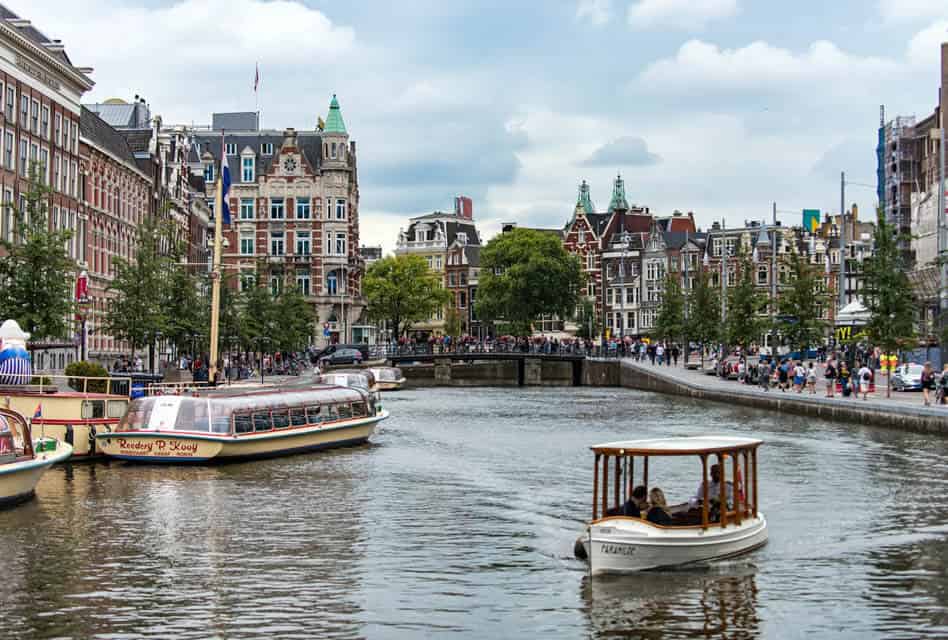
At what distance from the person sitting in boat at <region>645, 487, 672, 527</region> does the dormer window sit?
407 feet

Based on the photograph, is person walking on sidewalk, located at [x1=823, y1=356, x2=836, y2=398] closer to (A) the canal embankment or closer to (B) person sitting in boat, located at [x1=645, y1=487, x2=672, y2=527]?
(A) the canal embankment

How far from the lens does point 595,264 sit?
18650 cm

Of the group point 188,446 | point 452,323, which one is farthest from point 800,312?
point 452,323

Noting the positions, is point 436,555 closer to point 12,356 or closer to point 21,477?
point 21,477

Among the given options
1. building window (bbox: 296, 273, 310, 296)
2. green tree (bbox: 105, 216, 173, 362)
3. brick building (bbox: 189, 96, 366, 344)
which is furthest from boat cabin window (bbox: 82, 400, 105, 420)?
building window (bbox: 296, 273, 310, 296)

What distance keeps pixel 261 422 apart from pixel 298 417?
2671mm

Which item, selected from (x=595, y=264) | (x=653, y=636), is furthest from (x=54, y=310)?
(x=595, y=264)

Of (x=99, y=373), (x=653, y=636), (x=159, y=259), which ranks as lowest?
(x=653, y=636)

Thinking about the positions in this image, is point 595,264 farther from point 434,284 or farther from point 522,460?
point 522,460

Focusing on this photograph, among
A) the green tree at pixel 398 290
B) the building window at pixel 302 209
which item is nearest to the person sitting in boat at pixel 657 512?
the building window at pixel 302 209

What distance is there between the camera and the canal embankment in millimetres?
55812

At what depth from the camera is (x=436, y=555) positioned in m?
26.4

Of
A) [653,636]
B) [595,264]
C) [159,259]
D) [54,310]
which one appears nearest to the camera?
[653,636]

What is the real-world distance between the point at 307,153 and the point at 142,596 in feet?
409
